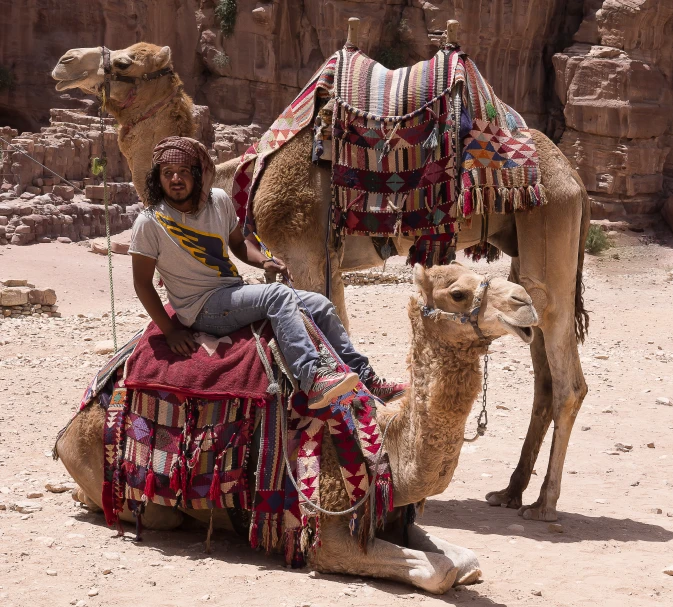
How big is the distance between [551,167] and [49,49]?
28.1 metres

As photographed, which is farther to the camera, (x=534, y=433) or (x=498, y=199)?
(x=534, y=433)

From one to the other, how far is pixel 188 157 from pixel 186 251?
1.41 ft

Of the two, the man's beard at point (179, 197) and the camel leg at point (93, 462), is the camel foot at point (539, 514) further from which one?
the man's beard at point (179, 197)

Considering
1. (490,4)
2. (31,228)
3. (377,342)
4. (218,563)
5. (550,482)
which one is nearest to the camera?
(218,563)

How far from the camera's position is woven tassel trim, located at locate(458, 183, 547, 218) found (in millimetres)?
5707

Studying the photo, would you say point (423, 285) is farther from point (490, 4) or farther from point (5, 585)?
point (490, 4)

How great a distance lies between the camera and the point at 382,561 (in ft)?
13.3

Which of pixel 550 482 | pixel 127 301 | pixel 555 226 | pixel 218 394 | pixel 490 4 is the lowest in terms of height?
pixel 127 301

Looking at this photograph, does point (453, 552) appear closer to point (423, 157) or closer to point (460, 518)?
point (460, 518)

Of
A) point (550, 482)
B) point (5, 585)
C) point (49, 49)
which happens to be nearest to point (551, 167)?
point (550, 482)

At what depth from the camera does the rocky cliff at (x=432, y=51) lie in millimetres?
24734

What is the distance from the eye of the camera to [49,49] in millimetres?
31031

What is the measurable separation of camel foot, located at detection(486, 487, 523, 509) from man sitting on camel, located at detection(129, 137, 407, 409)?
1.58 m

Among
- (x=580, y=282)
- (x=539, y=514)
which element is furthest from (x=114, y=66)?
(x=539, y=514)
